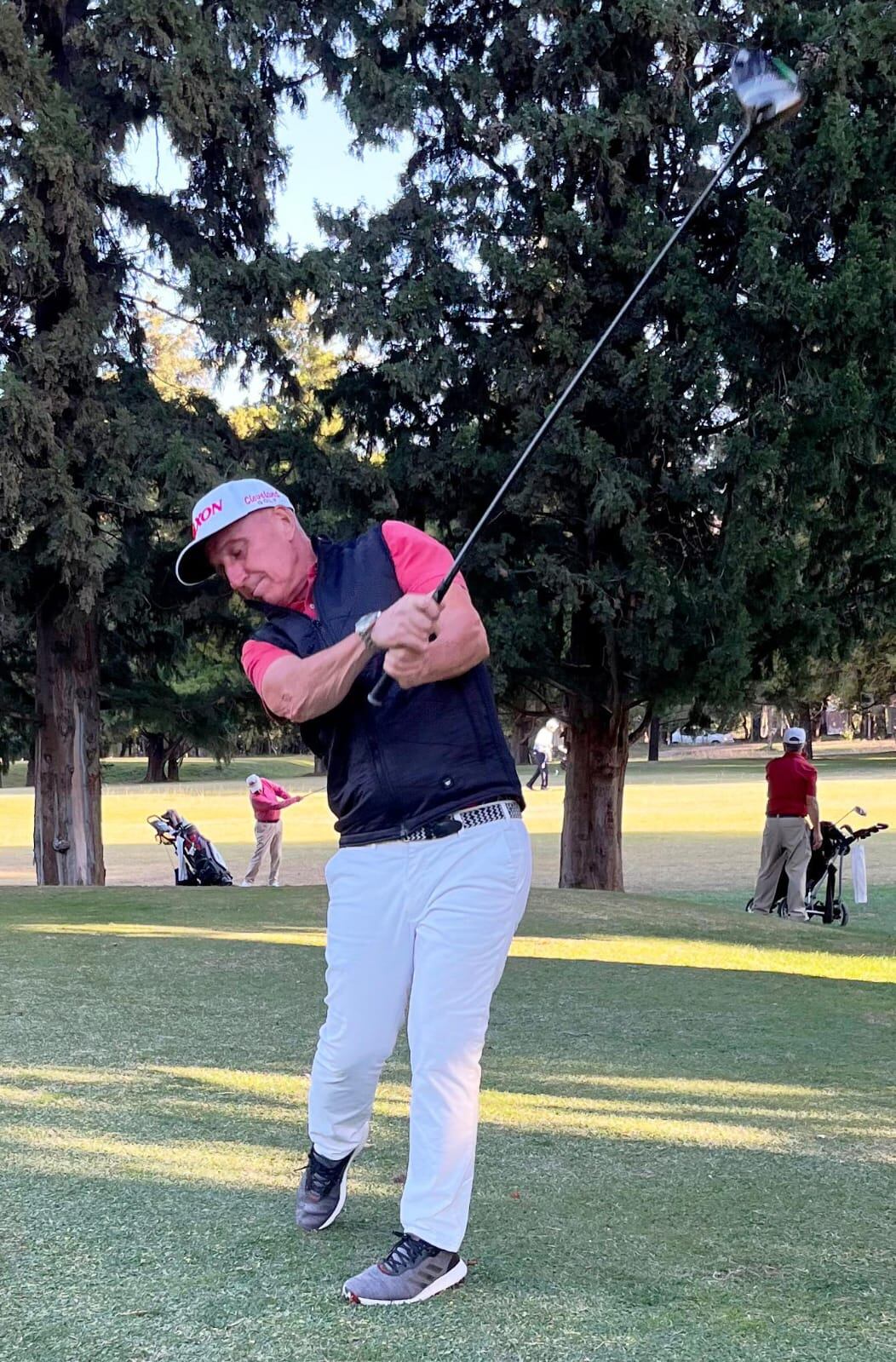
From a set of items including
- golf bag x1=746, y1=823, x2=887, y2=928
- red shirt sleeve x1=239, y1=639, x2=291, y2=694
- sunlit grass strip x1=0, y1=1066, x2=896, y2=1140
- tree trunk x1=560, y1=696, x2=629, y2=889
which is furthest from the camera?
tree trunk x1=560, y1=696, x2=629, y2=889

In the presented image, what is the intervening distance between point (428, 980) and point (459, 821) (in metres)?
0.40

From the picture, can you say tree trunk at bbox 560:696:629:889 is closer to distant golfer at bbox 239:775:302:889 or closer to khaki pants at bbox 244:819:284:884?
distant golfer at bbox 239:775:302:889

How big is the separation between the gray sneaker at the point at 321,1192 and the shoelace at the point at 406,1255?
1.41ft

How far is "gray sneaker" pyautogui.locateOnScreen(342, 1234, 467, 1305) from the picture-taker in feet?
10.7

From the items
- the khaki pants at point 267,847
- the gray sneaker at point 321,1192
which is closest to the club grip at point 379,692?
the gray sneaker at point 321,1192

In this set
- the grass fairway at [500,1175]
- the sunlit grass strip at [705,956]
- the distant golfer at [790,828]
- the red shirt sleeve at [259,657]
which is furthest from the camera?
the distant golfer at [790,828]

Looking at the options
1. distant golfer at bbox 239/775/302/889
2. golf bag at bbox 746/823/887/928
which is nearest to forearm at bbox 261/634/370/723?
golf bag at bbox 746/823/887/928

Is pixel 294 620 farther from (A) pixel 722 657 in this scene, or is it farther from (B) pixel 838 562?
(B) pixel 838 562

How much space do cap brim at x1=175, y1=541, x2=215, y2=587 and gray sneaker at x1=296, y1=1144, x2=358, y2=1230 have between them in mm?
1616

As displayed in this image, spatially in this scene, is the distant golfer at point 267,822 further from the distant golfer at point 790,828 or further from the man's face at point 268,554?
the man's face at point 268,554

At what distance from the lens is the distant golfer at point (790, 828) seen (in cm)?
1473

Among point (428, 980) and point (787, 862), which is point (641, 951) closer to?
point (787, 862)

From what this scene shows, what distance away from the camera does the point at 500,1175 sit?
439 cm

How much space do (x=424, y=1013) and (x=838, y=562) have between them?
12557 millimetres
